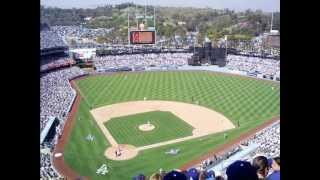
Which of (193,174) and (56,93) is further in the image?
(56,93)

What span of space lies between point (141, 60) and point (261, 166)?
1640 millimetres

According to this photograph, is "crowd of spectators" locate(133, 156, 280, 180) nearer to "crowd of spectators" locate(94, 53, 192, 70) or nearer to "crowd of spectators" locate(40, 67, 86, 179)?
"crowd of spectators" locate(40, 67, 86, 179)

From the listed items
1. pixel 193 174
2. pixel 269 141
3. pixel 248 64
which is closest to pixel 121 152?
pixel 193 174

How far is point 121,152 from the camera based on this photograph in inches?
132

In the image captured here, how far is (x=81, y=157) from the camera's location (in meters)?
3.23

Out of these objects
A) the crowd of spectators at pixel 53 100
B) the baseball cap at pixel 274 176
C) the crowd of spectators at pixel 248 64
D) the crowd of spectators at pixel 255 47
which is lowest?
the baseball cap at pixel 274 176

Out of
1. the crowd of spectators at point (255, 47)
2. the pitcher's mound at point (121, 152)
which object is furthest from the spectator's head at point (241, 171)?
the crowd of spectators at point (255, 47)

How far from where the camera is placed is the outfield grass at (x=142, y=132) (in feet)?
11.8

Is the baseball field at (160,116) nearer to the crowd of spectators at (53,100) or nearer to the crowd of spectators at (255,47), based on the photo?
the crowd of spectators at (53,100)

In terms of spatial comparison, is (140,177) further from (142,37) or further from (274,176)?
(142,37)

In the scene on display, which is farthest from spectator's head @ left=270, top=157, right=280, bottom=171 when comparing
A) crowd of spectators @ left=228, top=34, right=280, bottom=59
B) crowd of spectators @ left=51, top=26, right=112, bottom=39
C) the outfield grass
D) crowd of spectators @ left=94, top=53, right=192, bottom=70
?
crowd of spectators @ left=51, top=26, right=112, bottom=39

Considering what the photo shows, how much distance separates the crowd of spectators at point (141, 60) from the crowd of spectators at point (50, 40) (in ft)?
1.69
